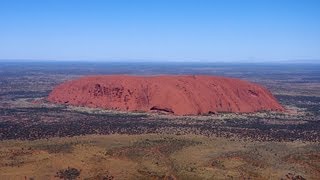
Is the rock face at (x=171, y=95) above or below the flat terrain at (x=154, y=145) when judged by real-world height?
above

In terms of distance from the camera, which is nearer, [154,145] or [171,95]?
[154,145]

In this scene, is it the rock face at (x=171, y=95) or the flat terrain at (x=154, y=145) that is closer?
the flat terrain at (x=154, y=145)

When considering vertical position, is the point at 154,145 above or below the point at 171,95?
below

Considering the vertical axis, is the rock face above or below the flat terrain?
above

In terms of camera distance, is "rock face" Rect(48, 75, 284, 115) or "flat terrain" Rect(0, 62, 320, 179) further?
"rock face" Rect(48, 75, 284, 115)
